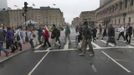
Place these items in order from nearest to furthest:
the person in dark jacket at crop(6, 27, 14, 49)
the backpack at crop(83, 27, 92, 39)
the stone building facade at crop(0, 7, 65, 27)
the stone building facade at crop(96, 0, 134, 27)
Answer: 1. the backpack at crop(83, 27, 92, 39)
2. the person in dark jacket at crop(6, 27, 14, 49)
3. the stone building facade at crop(96, 0, 134, 27)
4. the stone building facade at crop(0, 7, 65, 27)

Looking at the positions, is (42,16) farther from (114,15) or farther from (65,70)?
(65,70)

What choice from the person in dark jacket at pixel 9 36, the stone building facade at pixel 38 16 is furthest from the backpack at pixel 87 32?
the stone building facade at pixel 38 16

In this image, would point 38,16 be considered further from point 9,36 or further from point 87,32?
point 87,32

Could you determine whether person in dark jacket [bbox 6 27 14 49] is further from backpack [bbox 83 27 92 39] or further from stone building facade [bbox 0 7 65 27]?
stone building facade [bbox 0 7 65 27]

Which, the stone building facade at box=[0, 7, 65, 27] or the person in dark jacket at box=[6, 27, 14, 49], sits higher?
the stone building facade at box=[0, 7, 65, 27]

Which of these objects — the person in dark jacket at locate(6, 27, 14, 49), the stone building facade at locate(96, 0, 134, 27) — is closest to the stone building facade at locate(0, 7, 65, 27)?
the stone building facade at locate(96, 0, 134, 27)

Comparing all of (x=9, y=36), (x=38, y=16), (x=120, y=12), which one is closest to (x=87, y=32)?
(x=9, y=36)

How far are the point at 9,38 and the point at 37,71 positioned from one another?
807 cm

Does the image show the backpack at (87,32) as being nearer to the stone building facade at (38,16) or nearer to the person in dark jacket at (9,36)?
the person in dark jacket at (9,36)

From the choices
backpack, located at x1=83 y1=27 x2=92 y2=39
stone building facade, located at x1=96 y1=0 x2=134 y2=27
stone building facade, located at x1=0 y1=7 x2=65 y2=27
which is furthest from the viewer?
stone building facade, located at x1=0 y1=7 x2=65 y2=27

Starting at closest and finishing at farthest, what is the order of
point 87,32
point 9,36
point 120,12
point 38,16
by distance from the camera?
point 87,32, point 9,36, point 120,12, point 38,16

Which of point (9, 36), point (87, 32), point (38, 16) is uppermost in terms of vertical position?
point (38, 16)

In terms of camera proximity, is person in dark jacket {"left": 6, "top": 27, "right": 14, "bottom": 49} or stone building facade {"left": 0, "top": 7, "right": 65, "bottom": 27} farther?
stone building facade {"left": 0, "top": 7, "right": 65, "bottom": 27}

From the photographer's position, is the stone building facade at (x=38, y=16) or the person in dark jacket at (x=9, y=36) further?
the stone building facade at (x=38, y=16)
